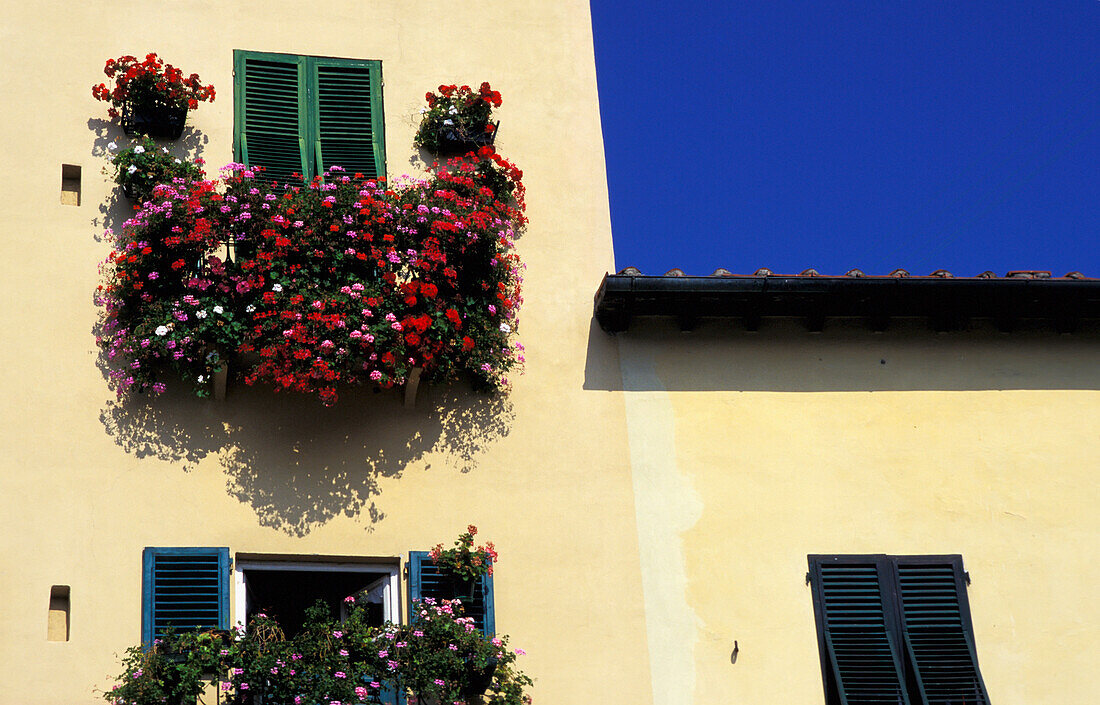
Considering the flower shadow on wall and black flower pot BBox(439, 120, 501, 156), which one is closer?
the flower shadow on wall

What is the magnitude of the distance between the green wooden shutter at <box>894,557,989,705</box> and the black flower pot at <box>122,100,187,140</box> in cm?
591

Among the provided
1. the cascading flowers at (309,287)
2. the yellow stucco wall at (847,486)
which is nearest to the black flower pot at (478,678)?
the yellow stucco wall at (847,486)

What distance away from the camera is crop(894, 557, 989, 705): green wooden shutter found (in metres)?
10.5

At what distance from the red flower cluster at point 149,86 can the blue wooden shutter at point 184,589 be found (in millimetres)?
3279

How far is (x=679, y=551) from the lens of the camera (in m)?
10.7

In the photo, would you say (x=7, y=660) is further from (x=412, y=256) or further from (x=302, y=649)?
(x=412, y=256)

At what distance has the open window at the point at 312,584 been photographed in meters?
10.2

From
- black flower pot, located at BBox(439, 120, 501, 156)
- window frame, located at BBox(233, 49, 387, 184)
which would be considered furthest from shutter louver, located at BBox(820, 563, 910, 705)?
window frame, located at BBox(233, 49, 387, 184)

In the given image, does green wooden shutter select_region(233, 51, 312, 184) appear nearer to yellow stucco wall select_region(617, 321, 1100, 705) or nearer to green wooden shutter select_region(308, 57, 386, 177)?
green wooden shutter select_region(308, 57, 386, 177)

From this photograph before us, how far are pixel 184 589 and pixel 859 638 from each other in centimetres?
443

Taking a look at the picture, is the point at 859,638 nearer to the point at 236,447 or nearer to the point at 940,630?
the point at 940,630

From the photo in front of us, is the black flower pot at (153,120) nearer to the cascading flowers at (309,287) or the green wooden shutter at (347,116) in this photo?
the cascading flowers at (309,287)

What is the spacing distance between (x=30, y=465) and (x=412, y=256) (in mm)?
2788

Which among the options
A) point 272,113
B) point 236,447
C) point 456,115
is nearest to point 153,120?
point 272,113
